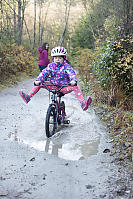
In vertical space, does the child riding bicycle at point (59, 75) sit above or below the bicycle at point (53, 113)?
above

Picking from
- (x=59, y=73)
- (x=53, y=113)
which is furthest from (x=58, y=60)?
(x=53, y=113)

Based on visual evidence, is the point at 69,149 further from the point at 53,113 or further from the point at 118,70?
the point at 118,70

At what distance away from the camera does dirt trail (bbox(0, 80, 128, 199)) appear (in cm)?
327

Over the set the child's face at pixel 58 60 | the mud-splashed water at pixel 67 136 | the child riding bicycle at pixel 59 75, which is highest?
the child's face at pixel 58 60

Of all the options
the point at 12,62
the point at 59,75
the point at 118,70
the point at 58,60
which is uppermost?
the point at 58,60

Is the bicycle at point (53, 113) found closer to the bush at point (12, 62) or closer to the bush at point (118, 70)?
the bush at point (118, 70)

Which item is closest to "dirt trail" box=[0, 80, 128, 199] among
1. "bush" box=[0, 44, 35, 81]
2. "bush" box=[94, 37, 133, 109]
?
"bush" box=[94, 37, 133, 109]

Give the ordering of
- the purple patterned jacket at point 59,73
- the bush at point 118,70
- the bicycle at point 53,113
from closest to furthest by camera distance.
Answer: the bicycle at point 53,113
the purple patterned jacket at point 59,73
the bush at point 118,70

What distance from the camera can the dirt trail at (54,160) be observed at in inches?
129

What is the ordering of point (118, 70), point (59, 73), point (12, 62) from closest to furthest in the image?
point (59, 73) < point (118, 70) < point (12, 62)

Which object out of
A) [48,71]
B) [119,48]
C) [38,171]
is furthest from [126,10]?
[38,171]

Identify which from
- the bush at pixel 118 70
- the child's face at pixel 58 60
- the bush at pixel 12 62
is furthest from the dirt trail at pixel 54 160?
the bush at pixel 12 62

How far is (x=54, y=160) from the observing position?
4234 millimetres

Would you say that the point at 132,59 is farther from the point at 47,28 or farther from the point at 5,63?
the point at 47,28
